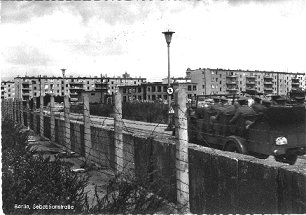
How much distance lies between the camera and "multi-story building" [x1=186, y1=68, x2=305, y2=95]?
381 feet

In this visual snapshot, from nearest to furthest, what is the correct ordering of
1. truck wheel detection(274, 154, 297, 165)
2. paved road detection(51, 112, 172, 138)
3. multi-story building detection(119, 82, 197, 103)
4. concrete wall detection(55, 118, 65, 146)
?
paved road detection(51, 112, 172, 138)
truck wheel detection(274, 154, 297, 165)
concrete wall detection(55, 118, 65, 146)
multi-story building detection(119, 82, 197, 103)

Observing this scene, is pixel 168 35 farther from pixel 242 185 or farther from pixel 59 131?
pixel 242 185

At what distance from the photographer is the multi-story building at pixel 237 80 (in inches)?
4569

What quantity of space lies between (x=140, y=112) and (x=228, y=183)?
27.0m

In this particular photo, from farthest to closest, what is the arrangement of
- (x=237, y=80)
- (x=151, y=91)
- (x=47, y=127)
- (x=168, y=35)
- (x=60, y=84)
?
(x=60, y=84)
(x=237, y=80)
(x=151, y=91)
(x=168, y=35)
(x=47, y=127)

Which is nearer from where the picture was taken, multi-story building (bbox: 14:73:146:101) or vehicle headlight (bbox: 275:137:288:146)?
vehicle headlight (bbox: 275:137:288:146)

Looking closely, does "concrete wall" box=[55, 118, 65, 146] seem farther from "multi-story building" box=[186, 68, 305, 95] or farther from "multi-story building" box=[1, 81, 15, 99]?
"multi-story building" box=[1, 81, 15, 99]

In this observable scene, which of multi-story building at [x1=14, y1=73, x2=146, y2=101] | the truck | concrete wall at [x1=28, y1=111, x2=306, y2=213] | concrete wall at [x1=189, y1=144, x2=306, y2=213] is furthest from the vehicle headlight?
multi-story building at [x1=14, y1=73, x2=146, y2=101]

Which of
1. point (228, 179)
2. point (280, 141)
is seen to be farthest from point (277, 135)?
point (228, 179)

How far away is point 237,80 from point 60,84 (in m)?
60.5

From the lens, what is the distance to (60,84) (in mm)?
138625

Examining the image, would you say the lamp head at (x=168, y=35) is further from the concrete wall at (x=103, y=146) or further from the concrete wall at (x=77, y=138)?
the concrete wall at (x=103, y=146)

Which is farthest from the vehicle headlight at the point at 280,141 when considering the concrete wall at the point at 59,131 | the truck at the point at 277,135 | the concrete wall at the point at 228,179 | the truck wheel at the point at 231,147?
the concrete wall at the point at 59,131

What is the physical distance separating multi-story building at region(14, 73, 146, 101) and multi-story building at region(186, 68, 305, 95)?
31.0 m
